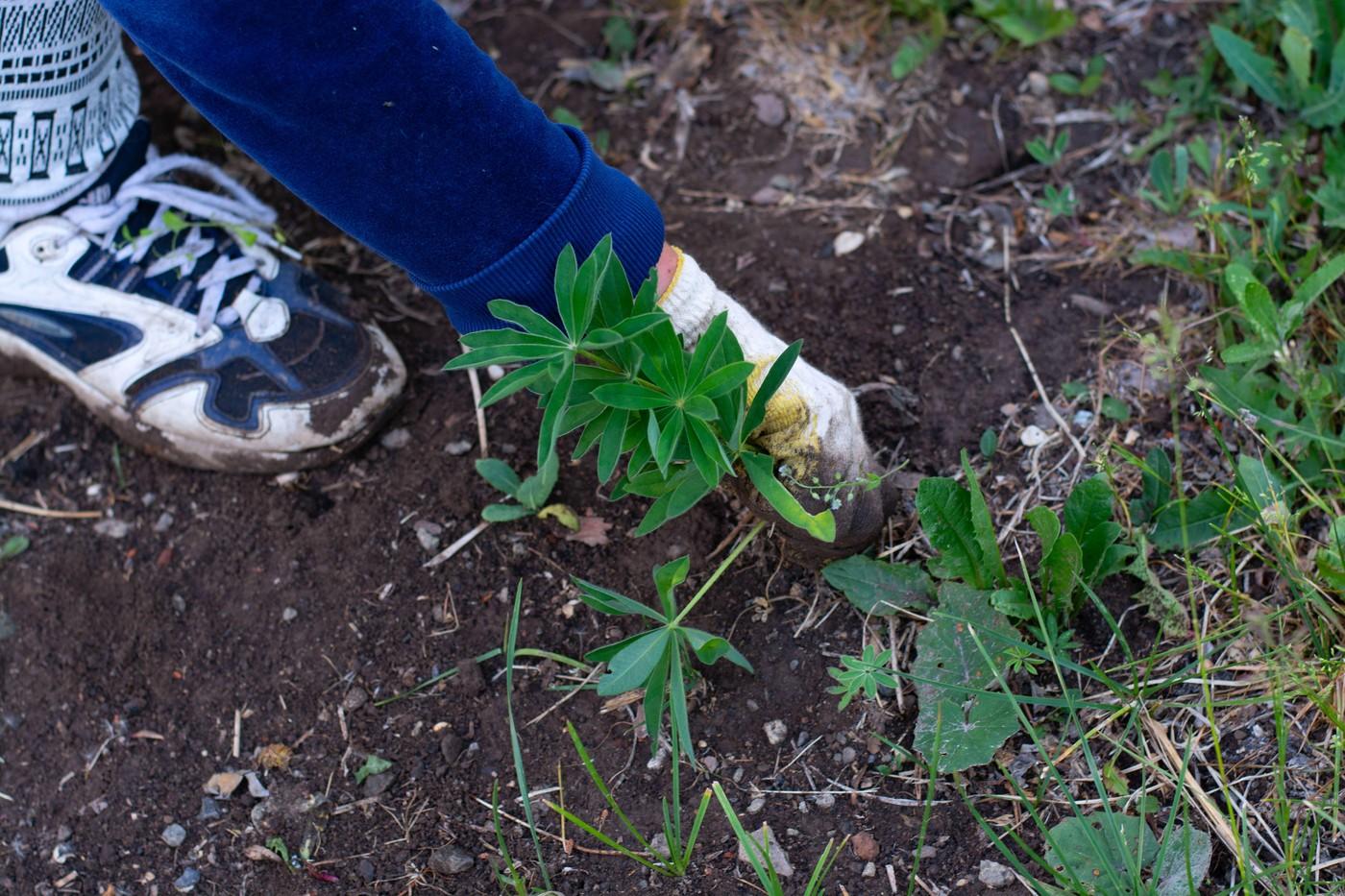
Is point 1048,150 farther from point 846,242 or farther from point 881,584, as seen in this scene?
point 881,584

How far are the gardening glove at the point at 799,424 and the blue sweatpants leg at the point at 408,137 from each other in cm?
9

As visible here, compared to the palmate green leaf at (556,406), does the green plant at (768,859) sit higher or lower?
lower

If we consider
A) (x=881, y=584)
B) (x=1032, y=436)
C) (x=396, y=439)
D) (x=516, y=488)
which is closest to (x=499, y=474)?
(x=516, y=488)

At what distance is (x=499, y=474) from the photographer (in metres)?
1.97

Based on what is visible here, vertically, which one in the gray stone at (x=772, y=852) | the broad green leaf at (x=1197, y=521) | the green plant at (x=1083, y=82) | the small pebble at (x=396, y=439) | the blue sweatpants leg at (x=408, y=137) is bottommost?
the gray stone at (x=772, y=852)

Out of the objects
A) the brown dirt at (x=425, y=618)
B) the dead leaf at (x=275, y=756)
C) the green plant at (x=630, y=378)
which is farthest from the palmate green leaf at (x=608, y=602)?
the dead leaf at (x=275, y=756)

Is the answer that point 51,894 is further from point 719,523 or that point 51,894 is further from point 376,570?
point 719,523

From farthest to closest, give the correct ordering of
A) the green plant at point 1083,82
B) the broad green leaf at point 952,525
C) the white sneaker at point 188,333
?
the green plant at point 1083,82, the white sneaker at point 188,333, the broad green leaf at point 952,525

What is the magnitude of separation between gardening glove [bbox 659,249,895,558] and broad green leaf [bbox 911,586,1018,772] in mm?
200

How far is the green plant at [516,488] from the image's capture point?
1.91 meters

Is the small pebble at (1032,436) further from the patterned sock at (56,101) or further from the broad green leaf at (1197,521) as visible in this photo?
the patterned sock at (56,101)

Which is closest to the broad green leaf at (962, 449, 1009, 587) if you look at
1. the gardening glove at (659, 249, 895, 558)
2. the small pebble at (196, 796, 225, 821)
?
the gardening glove at (659, 249, 895, 558)

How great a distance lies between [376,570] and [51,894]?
2.35 feet

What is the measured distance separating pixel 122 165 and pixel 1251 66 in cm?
234
